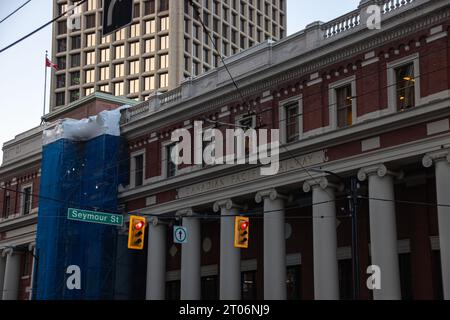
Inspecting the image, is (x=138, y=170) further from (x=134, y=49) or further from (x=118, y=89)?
(x=134, y=49)

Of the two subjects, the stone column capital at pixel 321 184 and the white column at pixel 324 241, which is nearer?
the white column at pixel 324 241

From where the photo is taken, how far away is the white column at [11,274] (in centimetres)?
5203

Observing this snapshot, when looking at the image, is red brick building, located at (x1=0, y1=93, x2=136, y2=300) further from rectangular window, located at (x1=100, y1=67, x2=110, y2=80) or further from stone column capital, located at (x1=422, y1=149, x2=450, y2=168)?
rectangular window, located at (x1=100, y1=67, x2=110, y2=80)

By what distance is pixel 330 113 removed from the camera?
1257 inches

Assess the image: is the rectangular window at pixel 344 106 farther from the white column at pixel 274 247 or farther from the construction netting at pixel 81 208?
the construction netting at pixel 81 208

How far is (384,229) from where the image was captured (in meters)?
28.5

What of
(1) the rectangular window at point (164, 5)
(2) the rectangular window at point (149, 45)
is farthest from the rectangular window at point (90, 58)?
(1) the rectangular window at point (164, 5)

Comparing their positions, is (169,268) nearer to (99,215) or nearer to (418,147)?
(99,215)

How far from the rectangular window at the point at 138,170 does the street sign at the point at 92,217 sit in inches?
437

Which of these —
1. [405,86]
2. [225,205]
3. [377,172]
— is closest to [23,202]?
[225,205]

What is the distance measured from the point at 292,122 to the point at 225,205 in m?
5.35

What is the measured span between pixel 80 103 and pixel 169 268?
1384 centimetres

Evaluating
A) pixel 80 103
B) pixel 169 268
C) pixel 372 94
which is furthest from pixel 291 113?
pixel 80 103
